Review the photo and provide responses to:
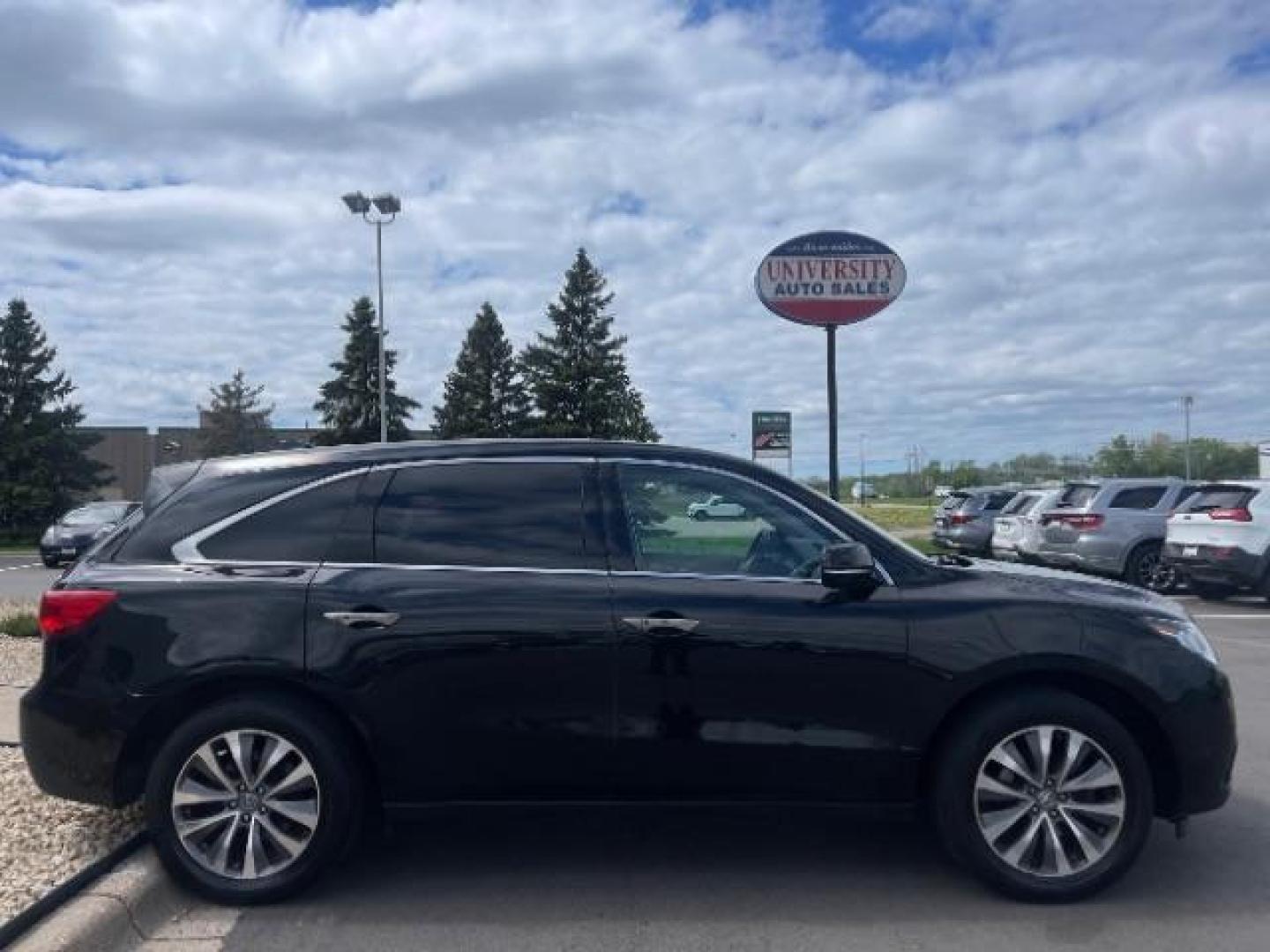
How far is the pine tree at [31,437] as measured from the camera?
144 feet

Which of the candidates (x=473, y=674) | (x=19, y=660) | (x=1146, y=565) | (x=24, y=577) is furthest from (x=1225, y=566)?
(x=24, y=577)

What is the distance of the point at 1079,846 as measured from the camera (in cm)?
466

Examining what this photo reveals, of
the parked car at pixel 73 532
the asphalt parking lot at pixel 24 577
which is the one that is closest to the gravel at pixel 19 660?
the asphalt parking lot at pixel 24 577

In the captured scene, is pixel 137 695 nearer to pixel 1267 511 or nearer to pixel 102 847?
pixel 102 847

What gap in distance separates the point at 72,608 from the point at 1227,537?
46.5 feet

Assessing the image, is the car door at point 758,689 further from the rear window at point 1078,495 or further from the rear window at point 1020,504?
the rear window at point 1020,504

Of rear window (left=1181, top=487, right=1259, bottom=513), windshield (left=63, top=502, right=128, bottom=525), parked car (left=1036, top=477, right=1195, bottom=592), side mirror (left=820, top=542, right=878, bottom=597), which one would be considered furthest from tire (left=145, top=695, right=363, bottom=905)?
windshield (left=63, top=502, right=128, bottom=525)

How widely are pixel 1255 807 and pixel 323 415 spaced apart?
46.4 metres

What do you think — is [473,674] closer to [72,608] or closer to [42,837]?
[72,608]

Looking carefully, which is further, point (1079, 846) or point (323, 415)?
point (323, 415)

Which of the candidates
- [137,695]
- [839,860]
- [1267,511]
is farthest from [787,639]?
[1267,511]

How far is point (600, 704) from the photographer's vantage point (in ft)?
15.2

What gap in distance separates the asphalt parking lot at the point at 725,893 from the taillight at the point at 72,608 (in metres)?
1.29

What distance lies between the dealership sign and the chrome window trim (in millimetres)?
10533
